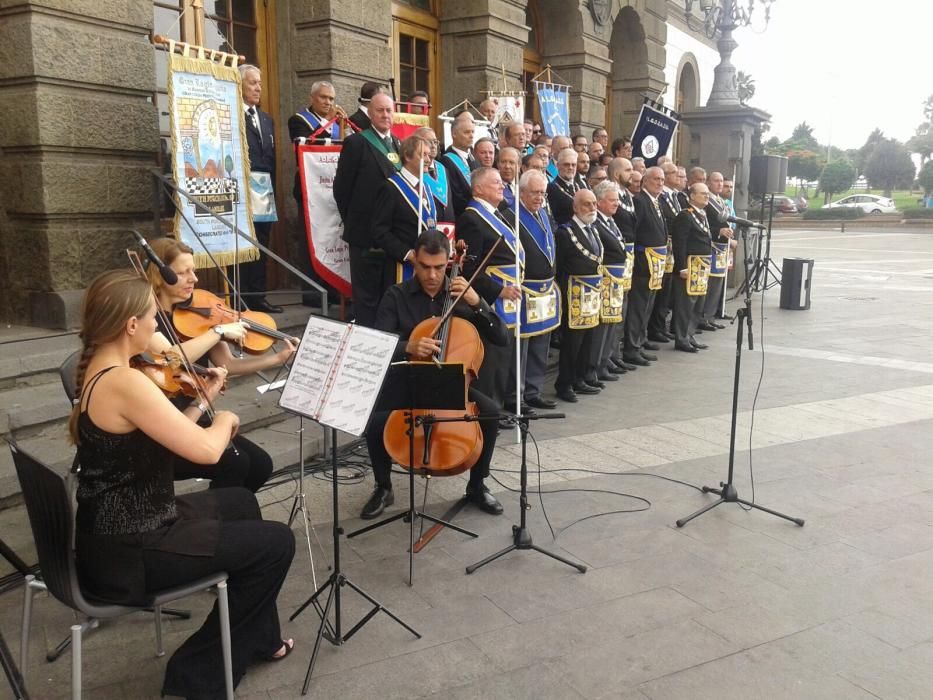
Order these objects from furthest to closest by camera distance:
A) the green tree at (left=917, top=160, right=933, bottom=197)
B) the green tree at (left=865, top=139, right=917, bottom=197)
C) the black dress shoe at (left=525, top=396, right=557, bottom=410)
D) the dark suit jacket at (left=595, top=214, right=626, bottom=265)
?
the green tree at (left=865, top=139, right=917, bottom=197) → the green tree at (left=917, top=160, right=933, bottom=197) → the dark suit jacket at (left=595, top=214, right=626, bottom=265) → the black dress shoe at (left=525, top=396, right=557, bottom=410)

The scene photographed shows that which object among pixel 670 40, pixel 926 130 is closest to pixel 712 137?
pixel 670 40

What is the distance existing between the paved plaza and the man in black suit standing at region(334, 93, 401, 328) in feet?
5.22

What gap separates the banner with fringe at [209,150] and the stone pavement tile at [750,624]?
168 inches

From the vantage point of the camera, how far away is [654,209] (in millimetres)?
9070

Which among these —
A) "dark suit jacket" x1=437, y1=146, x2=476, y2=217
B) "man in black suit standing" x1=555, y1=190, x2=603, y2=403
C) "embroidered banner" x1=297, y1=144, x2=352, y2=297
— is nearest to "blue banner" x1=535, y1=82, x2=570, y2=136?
"man in black suit standing" x1=555, y1=190, x2=603, y2=403

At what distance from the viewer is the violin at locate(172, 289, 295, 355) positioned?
13.6 feet

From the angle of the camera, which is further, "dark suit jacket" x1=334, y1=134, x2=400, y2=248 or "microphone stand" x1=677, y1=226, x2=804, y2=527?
"dark suit jacket" x1=334, y1=134, x2=400, y2=248

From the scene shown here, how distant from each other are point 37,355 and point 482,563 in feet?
10.4

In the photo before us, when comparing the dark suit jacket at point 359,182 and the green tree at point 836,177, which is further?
the green tree at point 836,177

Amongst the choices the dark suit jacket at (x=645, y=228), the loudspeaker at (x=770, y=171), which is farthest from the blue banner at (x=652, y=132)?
the dark suit jacket at (x=645, y=228)

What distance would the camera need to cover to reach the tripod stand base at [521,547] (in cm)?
405

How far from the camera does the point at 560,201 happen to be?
8.06 m

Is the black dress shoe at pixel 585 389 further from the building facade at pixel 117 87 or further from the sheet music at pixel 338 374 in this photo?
the sheet music at pixel 338 374

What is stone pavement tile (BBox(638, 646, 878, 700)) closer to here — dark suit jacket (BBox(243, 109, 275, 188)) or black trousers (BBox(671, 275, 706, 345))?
dark suit jacket (BBox(243, 109, 275, 188))
